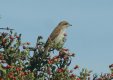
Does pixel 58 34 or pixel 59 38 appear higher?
pixel 58 34

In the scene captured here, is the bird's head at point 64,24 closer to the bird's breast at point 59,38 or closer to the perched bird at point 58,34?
the perched bird at point 58,34

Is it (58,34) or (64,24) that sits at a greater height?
(64,24)

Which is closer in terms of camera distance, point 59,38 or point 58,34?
point 59,38

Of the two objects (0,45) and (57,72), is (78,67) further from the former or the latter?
(0,45)

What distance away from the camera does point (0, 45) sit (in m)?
16.9

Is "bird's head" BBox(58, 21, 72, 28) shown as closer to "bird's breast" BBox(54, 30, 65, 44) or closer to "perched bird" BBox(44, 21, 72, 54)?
"perched bird" BBox(44, 21, 72, 54)

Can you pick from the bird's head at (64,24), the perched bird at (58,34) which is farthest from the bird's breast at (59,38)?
the bird's head at (64,24)

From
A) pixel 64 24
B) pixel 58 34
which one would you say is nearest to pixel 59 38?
pixel 58 34

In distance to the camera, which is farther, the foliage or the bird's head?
the bird's head

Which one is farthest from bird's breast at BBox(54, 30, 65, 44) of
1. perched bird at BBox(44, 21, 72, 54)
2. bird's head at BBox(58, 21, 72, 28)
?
bird's head at BBox(58, 21, 72, 28)

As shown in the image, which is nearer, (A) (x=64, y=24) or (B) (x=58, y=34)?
(B) (x=58, y=34)

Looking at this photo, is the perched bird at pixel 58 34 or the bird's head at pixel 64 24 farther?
the bird's head at pixel 64 24

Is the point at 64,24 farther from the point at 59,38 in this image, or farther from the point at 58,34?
the point at 59,38

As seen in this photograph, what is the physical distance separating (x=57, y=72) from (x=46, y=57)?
122 cm
